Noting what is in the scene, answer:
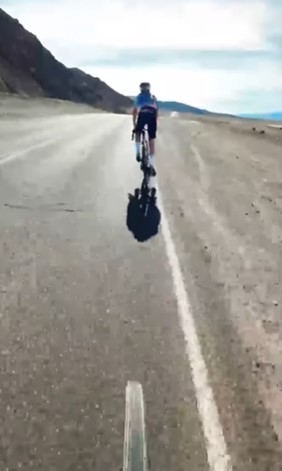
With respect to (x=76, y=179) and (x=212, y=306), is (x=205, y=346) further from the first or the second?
(x=76, y=179)

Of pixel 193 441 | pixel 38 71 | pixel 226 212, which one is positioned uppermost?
pixel 193 441

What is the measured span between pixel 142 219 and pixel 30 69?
116784 millimetres

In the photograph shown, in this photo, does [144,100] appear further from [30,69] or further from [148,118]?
[30,69]

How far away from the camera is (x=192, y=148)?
28375mm

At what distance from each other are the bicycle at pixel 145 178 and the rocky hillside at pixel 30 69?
81624 mm

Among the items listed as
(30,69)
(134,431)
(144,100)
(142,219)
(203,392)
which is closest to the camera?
(134,431)

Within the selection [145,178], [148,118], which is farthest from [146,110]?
[145,178]

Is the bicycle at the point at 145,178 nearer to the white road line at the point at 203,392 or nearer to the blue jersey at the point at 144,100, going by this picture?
the blue jersey at the point at 144,100

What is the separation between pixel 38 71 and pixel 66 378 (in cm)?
12712

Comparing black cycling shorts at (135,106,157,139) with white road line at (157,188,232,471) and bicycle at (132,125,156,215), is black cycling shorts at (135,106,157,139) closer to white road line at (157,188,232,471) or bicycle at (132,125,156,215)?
bicycle at (132,125,156,215)

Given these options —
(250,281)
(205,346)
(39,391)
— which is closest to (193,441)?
(39,391)

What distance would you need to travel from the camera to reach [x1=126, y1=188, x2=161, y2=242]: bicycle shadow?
391 inches

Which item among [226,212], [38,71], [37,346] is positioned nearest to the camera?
[37,346]

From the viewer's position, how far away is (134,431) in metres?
4.07
